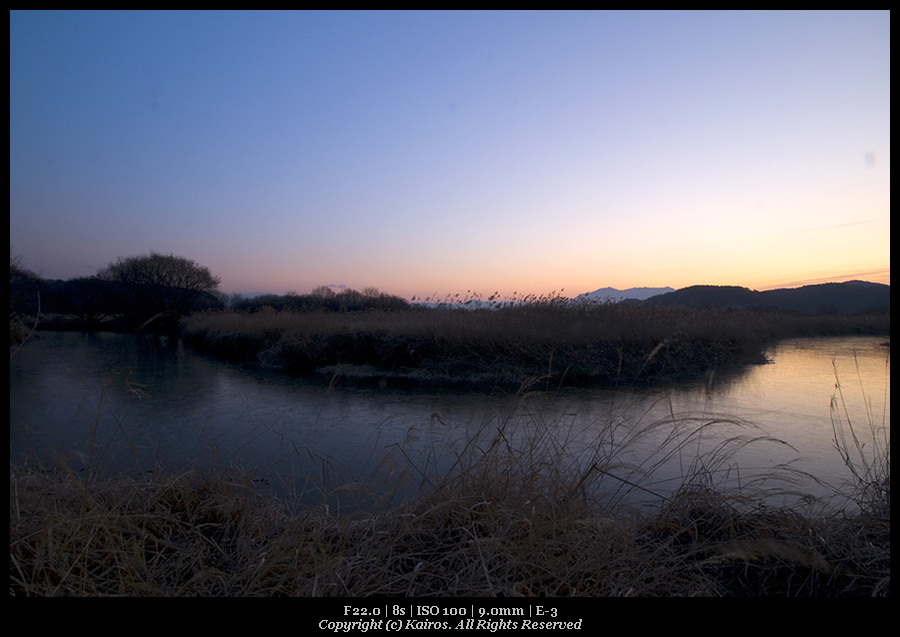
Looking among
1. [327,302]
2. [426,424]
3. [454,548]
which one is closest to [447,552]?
[454,548]

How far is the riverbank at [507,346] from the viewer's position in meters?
7.12

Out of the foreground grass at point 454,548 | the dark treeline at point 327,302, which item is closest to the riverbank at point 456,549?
the foreground grass at point 454,548

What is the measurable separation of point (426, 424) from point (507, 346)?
3.47 metres

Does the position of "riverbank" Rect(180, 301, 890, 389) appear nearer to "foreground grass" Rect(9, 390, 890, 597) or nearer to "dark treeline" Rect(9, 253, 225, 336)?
"foreground grass" Rect(9, 390, 890, 597)

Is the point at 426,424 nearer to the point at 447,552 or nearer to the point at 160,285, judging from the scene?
the point at 447,552

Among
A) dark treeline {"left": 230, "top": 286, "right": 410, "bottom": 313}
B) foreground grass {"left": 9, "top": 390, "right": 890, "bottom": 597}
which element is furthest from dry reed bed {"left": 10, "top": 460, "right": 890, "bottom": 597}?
dark treeline {"left": 230, "top": 286, "right": 410, "bottom": 313}

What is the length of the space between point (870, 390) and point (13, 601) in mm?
7966

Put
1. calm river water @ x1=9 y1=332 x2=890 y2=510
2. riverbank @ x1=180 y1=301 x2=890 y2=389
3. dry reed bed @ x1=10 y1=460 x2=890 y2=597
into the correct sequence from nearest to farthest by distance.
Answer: dry reed bed @ x1=10 y1=460 x2=890 y2=597 → calm river water @ x1=9 y1=332 x2=890 y2=510 → riverbank @ x1=180 y1=301 x2=890 y2=389

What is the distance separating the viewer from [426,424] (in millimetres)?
4297

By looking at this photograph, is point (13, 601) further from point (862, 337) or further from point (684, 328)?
point (862, 337)

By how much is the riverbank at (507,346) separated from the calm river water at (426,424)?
69 centimetres

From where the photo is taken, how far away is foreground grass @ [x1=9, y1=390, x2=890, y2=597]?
1472mm

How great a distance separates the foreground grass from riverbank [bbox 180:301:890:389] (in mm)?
4471

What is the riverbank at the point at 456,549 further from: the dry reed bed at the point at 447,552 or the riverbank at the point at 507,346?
the riverbank at the point at 507,346
